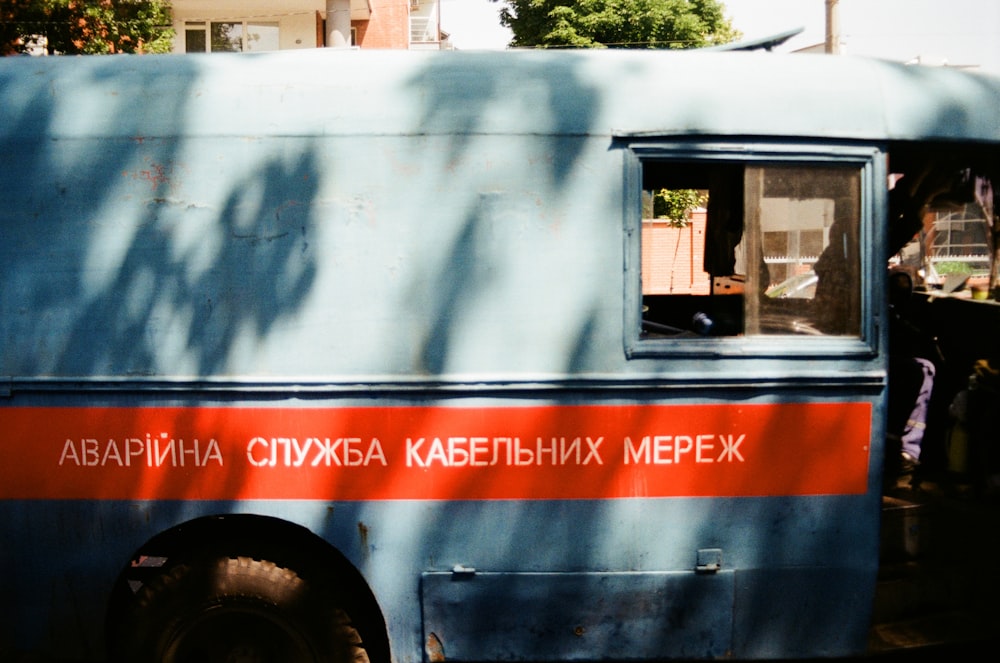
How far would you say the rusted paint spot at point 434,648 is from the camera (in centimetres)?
338

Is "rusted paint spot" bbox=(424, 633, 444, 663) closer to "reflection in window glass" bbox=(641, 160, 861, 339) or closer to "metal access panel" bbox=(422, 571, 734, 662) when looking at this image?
"metal access panel" bbox=(422, 571, 734, 662)

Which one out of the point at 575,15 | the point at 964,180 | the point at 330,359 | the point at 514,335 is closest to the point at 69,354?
the point at 330,359

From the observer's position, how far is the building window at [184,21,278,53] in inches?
821

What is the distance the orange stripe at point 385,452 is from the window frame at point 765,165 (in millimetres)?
236

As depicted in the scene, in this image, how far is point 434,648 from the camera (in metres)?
3.39

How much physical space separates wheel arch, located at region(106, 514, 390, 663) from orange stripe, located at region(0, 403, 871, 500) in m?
0.21

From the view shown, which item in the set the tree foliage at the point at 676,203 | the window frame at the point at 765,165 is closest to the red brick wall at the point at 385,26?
the tree foliage at the point at 676,203

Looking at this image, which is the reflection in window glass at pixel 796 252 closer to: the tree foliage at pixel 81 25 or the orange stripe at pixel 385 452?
the orange stripe at pixel 385 452

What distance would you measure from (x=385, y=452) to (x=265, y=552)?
0.65m

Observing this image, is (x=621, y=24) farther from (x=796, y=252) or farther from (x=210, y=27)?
(x=796, y=252)

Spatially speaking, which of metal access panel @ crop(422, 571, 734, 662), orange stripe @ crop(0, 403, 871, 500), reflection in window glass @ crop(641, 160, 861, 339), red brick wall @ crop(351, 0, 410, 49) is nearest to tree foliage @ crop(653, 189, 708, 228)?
reflection in window glass @ crop(641, 160, 861, 339)

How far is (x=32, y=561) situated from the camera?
3363 millimetres

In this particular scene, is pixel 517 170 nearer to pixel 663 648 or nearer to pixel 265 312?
pixel 265 312

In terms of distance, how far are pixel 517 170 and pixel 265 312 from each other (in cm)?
113
